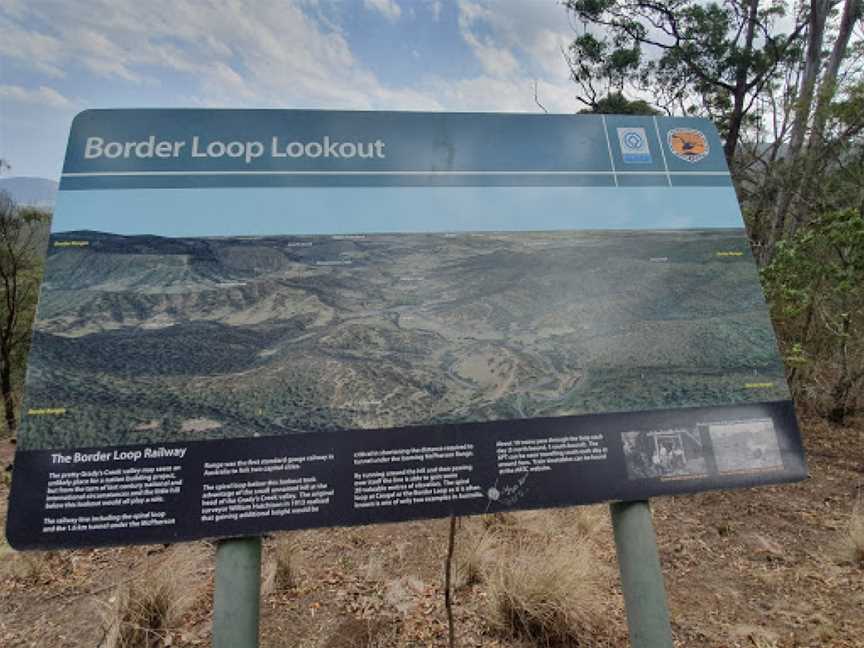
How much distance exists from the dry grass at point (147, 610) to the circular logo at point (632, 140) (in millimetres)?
3624

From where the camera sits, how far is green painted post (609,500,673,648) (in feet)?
6.03

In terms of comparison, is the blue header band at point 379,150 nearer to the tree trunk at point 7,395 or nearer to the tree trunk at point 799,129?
the tree trunk at point 799,129

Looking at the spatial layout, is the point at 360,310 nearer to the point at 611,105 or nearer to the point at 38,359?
the point at 38,359

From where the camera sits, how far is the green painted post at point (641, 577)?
1838 mm

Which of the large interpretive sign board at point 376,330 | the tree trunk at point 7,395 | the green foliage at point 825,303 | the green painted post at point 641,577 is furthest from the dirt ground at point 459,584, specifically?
the tree trunk at point 7,395

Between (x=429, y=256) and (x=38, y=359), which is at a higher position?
(x=429, y=256)

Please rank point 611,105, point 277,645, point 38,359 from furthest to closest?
point 611,105 → point 277,645 → point 38,359

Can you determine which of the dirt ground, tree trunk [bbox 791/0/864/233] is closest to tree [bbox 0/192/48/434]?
the dirt ground

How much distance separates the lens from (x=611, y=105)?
12.7m

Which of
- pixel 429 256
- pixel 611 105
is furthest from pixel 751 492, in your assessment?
pixel 611 105

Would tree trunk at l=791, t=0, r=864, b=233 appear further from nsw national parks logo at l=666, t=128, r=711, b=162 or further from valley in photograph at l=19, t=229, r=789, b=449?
valley in photograph at l=19, t=229, r=789, b=449

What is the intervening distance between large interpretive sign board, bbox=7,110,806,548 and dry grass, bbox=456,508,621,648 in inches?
60.2

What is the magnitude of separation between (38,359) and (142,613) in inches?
84.7

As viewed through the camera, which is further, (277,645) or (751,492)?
(751,492)
